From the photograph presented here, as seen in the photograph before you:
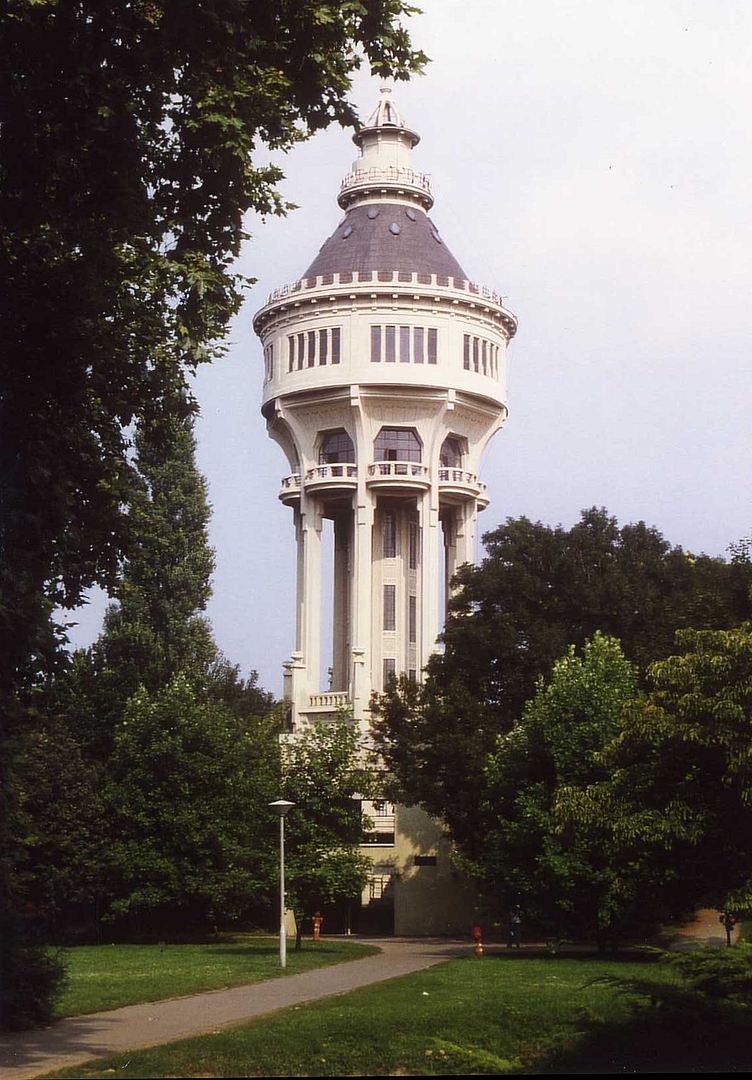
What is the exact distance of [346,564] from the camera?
69.5 meters

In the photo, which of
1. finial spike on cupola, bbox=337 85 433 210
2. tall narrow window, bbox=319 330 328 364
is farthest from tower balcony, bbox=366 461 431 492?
finial spike on cupola, bbox=337 85 433 210

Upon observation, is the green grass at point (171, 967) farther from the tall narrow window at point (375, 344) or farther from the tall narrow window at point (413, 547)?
the tall narrow window at point (375, 344)

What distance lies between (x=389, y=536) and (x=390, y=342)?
9.37m

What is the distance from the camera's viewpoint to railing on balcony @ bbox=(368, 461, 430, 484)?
63344mm

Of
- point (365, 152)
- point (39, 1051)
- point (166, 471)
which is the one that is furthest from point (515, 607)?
point (39, 1051)

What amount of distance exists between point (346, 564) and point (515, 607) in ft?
61.7

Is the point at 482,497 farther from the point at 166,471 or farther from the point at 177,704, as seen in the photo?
the point at 177,704

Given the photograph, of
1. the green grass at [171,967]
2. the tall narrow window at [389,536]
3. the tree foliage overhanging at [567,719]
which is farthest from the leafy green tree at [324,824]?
the tall narrow window at [389,536]

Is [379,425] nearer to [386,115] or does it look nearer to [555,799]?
[386,115]

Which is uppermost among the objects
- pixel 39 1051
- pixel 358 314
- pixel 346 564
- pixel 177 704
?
pixel 358 314

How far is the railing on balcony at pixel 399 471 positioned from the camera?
63.3 metres

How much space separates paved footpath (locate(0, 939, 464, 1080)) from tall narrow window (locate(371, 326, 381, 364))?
33761mm

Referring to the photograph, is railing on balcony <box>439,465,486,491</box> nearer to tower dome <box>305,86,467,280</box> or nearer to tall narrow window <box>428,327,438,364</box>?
tall narrow window <box>428,327,438,364</box>

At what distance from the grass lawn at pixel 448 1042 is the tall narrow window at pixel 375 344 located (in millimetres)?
40935
